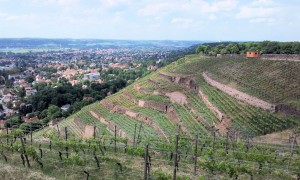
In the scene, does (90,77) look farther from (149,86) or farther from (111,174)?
(111,174)

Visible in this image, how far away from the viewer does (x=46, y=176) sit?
20.0 m

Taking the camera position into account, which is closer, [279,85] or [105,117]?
[279,85]

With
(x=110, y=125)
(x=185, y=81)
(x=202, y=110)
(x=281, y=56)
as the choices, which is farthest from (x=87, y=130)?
(x=281, y=56)

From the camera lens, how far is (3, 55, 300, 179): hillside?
20.5 metres

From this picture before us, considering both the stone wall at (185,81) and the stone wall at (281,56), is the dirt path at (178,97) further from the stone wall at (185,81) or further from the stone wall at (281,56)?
the stone wall at (281,56)

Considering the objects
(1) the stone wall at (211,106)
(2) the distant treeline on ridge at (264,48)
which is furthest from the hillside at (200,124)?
(2) the distant treeline on ridge at (264,48)

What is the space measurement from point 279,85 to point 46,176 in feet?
86.8

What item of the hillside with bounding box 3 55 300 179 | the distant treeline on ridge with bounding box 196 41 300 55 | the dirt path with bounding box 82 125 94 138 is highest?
the distant treeline on ridge with bounding box 196 41 300 55

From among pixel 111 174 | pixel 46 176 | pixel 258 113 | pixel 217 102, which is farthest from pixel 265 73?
pixel 46 176

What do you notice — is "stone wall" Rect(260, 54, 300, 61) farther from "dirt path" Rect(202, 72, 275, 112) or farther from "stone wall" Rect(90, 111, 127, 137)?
"stone wall" Rect(90, 111, 127, 137)

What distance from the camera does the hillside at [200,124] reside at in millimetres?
20531

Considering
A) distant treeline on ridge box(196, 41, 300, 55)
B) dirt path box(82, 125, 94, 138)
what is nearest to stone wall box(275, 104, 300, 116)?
dirt path box(82, 125, 94, 138)

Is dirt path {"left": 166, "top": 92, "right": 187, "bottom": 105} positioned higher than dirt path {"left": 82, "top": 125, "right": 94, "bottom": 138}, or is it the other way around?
dirt path {"left": 166, "top": 92, "right": 187, "bottom": 105}

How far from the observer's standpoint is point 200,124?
33438 mm
